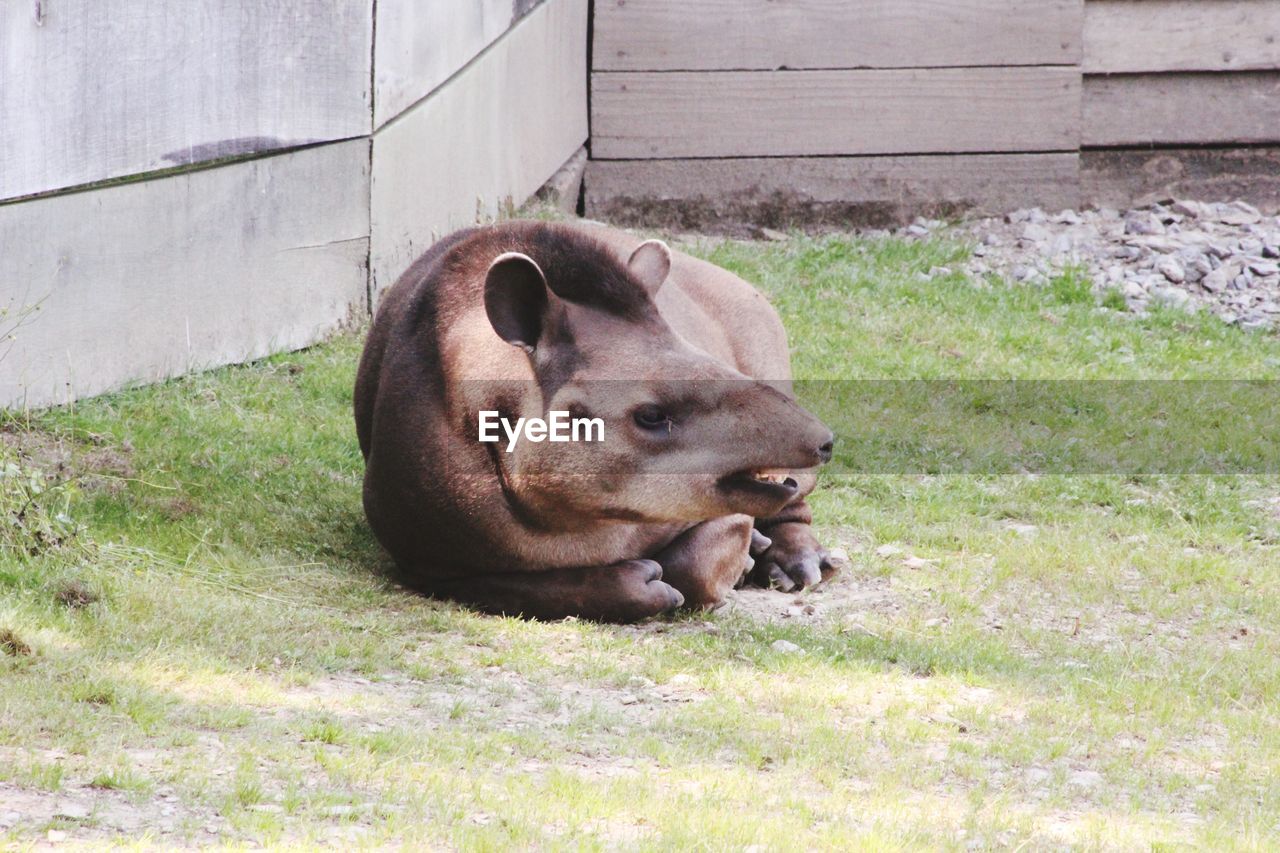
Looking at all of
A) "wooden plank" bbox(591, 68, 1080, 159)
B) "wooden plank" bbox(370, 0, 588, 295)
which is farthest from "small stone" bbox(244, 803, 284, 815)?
"wooden plank" bbox(591, 68, 1080, 159)

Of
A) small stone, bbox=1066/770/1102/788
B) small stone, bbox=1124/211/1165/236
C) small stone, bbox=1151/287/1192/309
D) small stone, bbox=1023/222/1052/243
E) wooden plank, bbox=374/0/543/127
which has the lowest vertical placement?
small stone, bbox=1066/770/1102/788

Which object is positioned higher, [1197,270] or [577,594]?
[1197,270]

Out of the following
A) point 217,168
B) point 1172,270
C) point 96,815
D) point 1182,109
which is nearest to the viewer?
point 96,815

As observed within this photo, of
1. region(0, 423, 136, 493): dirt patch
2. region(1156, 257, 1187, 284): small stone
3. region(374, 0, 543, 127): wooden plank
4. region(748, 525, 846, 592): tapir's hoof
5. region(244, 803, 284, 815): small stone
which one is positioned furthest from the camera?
region(1156, 257, 1187, 284): small stone

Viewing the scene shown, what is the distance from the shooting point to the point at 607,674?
15.9 ft

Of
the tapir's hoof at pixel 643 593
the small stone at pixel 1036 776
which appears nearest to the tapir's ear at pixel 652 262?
the tapir's hoof at pixel 643 593

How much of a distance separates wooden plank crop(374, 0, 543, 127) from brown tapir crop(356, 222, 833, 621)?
2513mm

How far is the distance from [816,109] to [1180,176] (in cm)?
268

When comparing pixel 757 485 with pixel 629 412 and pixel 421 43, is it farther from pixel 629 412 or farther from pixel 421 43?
pixel 421 43

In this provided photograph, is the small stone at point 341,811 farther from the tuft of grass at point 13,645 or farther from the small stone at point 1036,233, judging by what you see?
the small stone at point 1036,233

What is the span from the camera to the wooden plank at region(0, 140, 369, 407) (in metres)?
6.49

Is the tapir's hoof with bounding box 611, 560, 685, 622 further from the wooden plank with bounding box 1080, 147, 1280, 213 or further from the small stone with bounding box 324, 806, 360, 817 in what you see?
the wooden plank with bounding box 1080, 147, 1280, 213

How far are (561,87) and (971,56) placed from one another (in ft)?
9.32

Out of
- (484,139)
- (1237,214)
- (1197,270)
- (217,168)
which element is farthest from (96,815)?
(1237,214)
